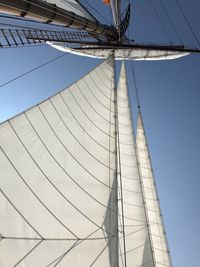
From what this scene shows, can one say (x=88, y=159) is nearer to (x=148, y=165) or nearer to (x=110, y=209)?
(x=110, y=209)

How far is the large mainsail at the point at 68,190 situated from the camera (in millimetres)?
4707

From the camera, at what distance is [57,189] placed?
217 inches

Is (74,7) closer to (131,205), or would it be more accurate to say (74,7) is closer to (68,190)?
(131,205)

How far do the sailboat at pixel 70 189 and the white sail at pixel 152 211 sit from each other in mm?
57

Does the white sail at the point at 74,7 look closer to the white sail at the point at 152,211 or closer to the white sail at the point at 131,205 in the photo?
the white sail at the point at 131,205

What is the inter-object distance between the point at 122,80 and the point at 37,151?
7355mm

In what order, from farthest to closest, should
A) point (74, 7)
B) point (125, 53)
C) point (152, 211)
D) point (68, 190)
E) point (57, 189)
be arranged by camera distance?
point (125, 53) → point (74, 7) → point (152, 211) → point (68, 190) → point (57, 189)

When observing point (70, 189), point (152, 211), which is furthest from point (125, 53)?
point (70, 189)

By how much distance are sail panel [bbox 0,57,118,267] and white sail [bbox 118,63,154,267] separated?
1.77ft

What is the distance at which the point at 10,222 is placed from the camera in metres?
4.57

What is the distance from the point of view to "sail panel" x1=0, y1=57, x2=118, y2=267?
15.3 ft

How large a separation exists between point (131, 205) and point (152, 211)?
266cm

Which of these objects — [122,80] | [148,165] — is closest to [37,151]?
[148,165]

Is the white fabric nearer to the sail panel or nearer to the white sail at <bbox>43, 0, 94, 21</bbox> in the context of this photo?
the white sail at <bbox>43, 0, 94, 21</bbox>
